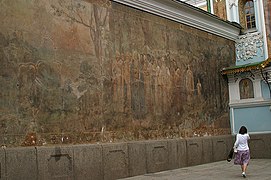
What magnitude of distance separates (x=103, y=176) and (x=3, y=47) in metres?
4.19

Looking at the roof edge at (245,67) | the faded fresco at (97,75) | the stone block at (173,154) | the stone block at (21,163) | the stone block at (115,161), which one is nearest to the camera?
the stone block at (21,163)

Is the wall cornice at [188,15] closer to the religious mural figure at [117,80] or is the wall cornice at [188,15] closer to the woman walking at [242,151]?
the religious mural figure at [117,80]

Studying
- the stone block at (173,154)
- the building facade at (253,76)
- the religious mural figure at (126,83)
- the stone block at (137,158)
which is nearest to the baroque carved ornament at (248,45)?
the building facade at (253,76)

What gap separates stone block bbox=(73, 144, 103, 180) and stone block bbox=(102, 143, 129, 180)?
0.22m

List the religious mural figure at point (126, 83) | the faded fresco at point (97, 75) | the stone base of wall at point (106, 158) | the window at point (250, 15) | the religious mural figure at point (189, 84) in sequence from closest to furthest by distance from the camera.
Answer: the stone base of wall at point (106, 158) → the faded fresco at point (97, 75) → the religious mural figure at point (126, 83) → the religious mural figure at point (189, 84) → the window at point (250, 15)

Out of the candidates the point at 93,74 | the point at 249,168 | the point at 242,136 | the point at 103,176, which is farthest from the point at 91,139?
the point at 249,168

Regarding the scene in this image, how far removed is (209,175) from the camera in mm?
10805

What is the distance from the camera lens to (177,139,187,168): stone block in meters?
13.0

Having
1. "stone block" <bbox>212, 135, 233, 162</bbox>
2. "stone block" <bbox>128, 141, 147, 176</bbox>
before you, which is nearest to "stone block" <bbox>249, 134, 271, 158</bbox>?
"stone block" <bbox>212, 135, 233, 162</bbox>

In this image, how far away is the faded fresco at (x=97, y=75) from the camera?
8.60m

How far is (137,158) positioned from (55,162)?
3.02 meters

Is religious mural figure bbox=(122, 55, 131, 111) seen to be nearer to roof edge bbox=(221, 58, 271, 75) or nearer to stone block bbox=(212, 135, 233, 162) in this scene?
stone block bbox=(212, 135, 233, 162)

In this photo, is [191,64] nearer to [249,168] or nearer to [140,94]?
[140,94]

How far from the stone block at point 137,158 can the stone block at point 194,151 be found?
248 centimetres
